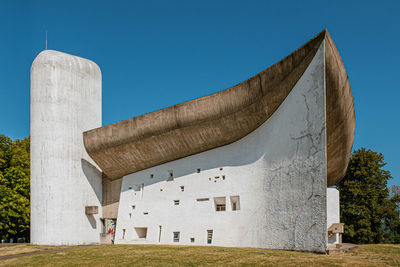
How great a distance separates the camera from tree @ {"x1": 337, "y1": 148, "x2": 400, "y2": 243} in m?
28.7

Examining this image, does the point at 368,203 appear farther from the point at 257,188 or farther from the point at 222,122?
the point at 222,122

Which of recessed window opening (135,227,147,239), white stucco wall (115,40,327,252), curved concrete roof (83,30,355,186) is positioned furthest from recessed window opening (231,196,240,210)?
recessed window opening (135,227,147,239)

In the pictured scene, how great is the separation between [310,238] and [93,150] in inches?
534

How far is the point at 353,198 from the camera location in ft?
98.4

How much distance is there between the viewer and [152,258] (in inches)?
499

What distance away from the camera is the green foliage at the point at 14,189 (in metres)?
25.8

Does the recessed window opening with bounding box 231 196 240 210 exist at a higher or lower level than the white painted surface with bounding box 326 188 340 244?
higher

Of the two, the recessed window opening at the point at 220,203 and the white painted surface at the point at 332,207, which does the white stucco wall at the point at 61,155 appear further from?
the white painted surface at the point at 332,207

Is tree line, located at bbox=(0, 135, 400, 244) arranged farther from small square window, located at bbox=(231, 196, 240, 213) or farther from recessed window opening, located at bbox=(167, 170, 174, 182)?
small square window, located at bbox=(231, 196, 240, 213)

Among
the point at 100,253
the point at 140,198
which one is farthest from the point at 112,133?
the point at 100,253

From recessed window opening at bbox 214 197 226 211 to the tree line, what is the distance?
15360 millimetres

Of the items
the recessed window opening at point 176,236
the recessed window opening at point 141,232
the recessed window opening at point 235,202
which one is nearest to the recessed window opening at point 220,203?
the recessed window opening at point 235,202

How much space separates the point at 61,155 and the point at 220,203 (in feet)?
32.4

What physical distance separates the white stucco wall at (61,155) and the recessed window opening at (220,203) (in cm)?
855
